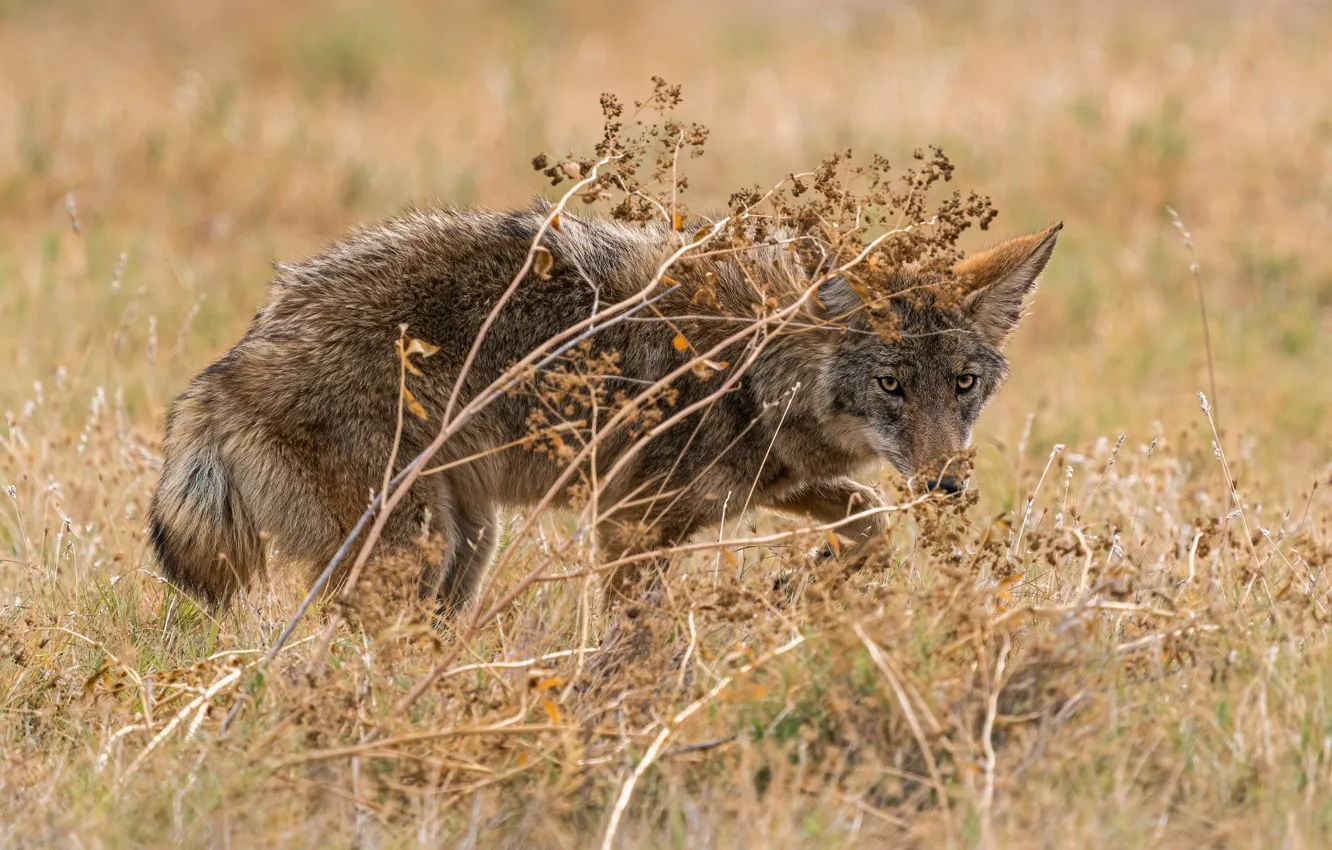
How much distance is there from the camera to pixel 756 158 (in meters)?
13.3

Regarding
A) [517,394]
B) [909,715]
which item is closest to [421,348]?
[517,394]

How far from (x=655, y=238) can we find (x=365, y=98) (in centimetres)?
1147

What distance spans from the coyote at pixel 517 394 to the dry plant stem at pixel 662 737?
117cm

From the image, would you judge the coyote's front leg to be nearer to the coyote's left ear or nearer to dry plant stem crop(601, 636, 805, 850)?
the coyote's left ear

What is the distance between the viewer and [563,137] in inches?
550

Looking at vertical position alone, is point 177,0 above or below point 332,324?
above

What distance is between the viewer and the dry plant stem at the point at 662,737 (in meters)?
3.05

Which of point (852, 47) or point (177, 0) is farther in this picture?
point (177, 0)

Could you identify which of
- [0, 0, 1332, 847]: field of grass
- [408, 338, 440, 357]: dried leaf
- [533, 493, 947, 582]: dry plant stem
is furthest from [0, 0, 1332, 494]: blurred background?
[533, 493, 947, 582]: dry plant stem

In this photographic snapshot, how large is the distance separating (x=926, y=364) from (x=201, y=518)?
246 cm

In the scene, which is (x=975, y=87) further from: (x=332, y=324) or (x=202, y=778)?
(x=202, y=778)

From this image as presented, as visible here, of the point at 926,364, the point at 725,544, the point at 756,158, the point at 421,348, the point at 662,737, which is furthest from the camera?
the point at 756,158

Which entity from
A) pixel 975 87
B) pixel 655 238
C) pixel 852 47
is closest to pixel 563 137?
pixel 975 87

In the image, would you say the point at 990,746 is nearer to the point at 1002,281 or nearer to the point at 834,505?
the point at 1002,281
